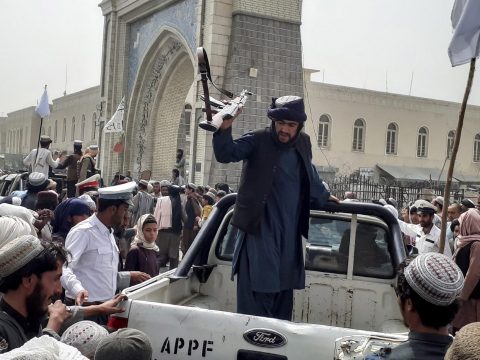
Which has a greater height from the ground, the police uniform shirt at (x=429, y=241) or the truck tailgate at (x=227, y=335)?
the police uniform shirt at (x=429, y=241)

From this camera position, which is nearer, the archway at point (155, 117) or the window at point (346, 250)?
the window at point (346, 250)

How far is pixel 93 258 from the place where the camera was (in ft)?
14.6

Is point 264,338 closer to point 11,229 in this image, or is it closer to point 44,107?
point 11,229

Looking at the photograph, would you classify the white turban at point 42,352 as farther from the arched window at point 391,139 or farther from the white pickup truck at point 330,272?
the arched window at point 391,139

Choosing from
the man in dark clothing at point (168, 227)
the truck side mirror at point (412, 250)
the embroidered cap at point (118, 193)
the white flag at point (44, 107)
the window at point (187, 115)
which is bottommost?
the man in dark clothing at point (168, 227)

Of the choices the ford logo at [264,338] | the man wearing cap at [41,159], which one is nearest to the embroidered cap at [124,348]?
the ford logo at [264,338]

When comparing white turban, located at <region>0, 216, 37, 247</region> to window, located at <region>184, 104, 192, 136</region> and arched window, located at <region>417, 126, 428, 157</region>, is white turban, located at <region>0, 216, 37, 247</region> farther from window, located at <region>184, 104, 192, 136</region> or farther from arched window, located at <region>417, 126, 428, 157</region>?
arched window, located at <region>417, 126, 428, 157</region>

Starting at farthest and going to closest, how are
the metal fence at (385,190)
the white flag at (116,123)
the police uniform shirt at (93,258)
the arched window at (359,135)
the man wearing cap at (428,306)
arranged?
the arched window at (359,135), the white flag at (116,123), the metal fence at (385,190), the police uniform shirt at (93,258), the man wearing cap at (428,306)

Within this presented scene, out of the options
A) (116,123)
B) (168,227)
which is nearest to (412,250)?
(168,227)

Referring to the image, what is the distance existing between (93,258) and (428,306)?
8.52ft

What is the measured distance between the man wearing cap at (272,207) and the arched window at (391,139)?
36460 millimetres

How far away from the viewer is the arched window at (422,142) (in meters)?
Result: 41.1

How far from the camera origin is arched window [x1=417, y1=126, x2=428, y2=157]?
41.1 meters

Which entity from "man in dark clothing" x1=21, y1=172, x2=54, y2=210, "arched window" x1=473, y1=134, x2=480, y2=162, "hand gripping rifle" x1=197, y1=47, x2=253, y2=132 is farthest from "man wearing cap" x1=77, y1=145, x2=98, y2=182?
"arched window" x1=473, y1=134, x2=480, y2=162
